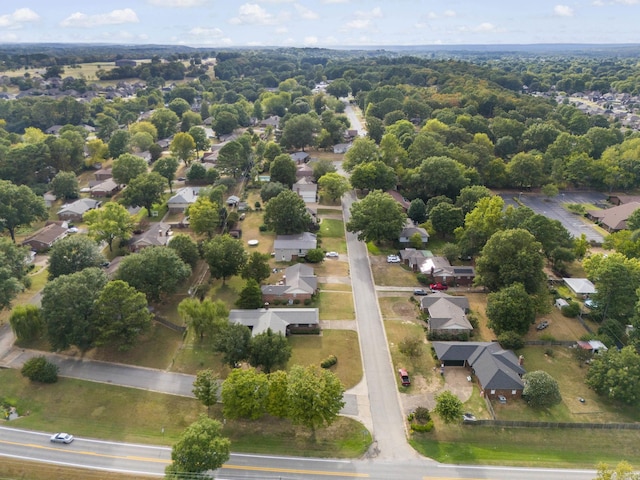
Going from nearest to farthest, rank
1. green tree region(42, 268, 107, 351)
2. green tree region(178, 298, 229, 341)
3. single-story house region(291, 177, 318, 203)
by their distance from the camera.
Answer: green tree region(42, 268, 107, 351), green tree region(178, 298, 229, 341), single-story house region(291, 177, 318, 203)

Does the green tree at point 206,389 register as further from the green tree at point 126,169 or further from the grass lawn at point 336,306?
the green tree at point 126,169

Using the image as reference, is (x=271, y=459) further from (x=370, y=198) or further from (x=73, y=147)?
(x=73, y=147)

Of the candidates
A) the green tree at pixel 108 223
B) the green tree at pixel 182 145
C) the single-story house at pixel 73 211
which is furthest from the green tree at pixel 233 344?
the green tree at pixel 182 145

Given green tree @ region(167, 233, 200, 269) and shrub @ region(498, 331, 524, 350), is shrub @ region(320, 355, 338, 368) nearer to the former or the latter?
shrub @ region(498, 331, 524, 350)

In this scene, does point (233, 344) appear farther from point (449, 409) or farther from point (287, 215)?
point (287, 215)

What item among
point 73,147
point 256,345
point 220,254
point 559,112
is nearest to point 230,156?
point 73,147

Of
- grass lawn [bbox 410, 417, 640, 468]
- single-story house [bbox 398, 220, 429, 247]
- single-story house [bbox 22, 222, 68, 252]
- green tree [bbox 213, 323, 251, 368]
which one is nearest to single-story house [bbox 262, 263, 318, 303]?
green tree [bbox 213, 323, 251, 368]
